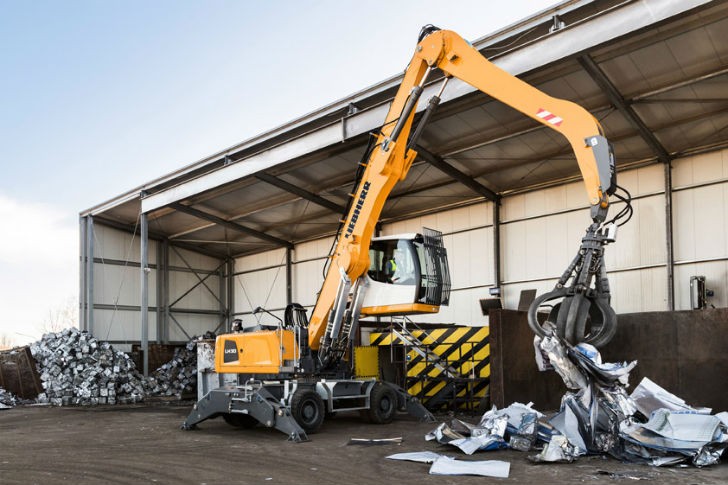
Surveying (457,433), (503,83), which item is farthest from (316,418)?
(503,83)

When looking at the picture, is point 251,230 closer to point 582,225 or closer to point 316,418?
point 582,225

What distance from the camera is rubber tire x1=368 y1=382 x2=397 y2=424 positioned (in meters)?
Result: 12.0

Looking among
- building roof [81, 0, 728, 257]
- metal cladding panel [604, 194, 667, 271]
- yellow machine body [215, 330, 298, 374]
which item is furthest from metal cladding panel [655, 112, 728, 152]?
yellow machine body [215, 330, 298, 374]

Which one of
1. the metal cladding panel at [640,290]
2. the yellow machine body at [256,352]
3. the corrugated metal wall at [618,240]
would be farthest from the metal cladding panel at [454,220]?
the yellow machine body at [256,352]

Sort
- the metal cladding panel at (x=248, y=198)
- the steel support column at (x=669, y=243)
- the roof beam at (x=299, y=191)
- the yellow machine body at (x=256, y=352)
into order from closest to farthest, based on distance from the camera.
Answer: the yellow machine body at (x=256, y=352) → the steel support column at (x=669, y=243) → the roof beam at (x=299, y=191) → the metal cladding panel at (x=248, y=198)

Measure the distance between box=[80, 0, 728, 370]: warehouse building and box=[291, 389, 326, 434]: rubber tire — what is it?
21.6 feet

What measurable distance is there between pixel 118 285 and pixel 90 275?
1517mm

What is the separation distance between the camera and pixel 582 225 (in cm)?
1800

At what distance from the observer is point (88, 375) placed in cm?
2084

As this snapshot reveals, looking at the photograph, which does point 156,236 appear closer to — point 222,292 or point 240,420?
point 222,292

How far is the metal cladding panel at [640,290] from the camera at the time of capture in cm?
1650

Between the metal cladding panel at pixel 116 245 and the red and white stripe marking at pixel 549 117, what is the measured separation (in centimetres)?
2046

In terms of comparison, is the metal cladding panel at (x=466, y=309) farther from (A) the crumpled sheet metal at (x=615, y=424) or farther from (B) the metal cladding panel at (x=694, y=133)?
(A) the crumpled sheet metal at (x=615, y=424)

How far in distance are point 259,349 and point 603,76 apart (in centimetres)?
837
